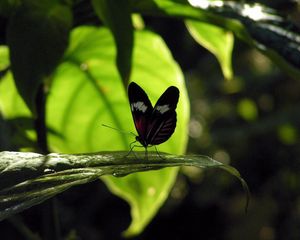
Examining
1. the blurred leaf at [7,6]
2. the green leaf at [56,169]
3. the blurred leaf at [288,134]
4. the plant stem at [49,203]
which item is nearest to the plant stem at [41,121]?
the plant stem at [49,203]

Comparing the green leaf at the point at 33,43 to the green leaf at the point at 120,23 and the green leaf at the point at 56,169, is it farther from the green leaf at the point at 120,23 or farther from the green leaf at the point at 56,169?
the green leaf at the point at 56,169

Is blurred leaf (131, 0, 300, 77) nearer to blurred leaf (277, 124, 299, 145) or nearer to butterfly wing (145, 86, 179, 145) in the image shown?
butterfly wing (145, 86, 179, 145)

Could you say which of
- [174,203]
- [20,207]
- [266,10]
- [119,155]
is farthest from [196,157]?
[174,203]

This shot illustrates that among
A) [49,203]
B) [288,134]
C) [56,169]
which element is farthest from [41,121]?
[288,134]

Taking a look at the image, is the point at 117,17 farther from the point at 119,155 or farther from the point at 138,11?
the point at 119,155

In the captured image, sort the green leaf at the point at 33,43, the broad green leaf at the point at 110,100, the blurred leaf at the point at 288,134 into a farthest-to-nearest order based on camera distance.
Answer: the blurred leaf at the point at 288,134 → the broad green leaf at the point at 110,100 → the green leaf at the point at 33,43

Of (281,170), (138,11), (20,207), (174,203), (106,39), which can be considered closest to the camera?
(20,207)
